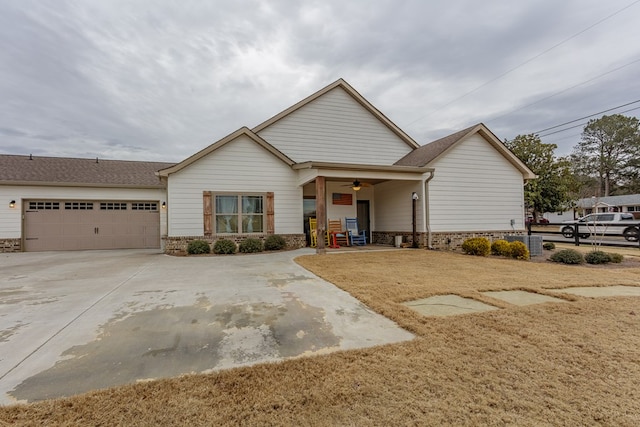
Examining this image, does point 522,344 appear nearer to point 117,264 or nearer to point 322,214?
point 322,214

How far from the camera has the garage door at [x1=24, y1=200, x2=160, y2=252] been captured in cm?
1271

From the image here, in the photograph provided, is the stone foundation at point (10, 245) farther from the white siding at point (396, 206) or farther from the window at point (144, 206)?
the white siding at point (396, 206)

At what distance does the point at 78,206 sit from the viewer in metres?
13.2

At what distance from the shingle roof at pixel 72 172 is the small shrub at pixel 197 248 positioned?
559cm

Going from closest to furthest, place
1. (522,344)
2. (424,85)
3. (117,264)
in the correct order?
(522,344) < (117,264) < (424,85)

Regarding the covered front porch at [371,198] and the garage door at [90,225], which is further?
the garage door at [90,225]

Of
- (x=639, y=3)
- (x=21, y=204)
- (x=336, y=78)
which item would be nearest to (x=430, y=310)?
(x=336, y=78)

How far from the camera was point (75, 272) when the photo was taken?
715 centimetres

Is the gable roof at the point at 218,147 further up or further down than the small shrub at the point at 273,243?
further up

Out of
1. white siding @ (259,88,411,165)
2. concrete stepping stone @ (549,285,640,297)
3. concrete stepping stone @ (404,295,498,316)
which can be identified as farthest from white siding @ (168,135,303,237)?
concrete stepping stone @ (549,285,640,297)

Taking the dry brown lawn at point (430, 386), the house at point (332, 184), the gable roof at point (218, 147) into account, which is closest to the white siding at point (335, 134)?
the house at point (332, 184)

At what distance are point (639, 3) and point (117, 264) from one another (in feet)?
66.4

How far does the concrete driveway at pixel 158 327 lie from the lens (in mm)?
2471

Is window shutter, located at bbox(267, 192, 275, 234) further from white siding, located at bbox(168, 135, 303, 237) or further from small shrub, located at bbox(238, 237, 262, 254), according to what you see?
small shrub, located at bbox(238, 237, 262, 254)
